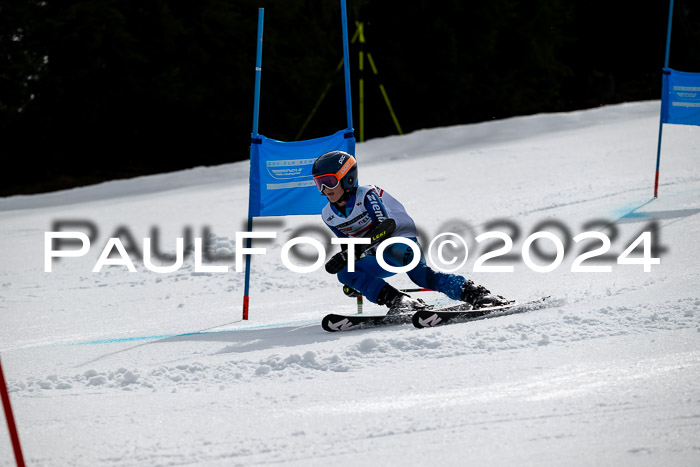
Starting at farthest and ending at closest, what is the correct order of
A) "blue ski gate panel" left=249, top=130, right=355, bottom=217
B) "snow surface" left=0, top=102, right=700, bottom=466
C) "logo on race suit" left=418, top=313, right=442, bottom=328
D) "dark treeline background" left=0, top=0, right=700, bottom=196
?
1. "dark treeline background" left=0, top=0, right=700, bottom=196
2. "blue ski gate panel" left=249, top=130, right=355, bottom=217
3. "logo on race suit" left=418, top=313, right=442, bottom=328
4. "snow surface" left=0, top=102, right=700, bottom=466

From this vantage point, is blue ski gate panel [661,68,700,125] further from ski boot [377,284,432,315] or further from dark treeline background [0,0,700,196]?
dark treeline background [0,0,700,196]

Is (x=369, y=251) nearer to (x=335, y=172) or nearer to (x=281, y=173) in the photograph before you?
(x=335, y=172)

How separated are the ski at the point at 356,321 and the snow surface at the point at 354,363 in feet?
0.40

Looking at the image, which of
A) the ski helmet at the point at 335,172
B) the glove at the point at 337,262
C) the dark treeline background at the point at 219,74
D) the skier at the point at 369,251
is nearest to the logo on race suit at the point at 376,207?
the skier at the point at 369,251

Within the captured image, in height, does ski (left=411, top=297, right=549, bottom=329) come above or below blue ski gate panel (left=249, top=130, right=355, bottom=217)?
below

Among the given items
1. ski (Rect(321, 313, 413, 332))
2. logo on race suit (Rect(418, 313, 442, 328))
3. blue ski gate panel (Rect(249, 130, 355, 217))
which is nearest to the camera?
logo on race suit (Rect(418, 313, 442, 328))

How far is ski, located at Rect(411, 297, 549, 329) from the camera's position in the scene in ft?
18.5

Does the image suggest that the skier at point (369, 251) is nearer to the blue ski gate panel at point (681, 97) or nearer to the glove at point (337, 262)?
the glove at point (337, 262)

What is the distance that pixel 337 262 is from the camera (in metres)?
5.84

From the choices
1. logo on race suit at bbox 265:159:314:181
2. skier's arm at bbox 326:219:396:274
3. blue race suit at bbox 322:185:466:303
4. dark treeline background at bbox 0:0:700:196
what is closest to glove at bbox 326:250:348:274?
skier's arm at bbox 326:219:396:274

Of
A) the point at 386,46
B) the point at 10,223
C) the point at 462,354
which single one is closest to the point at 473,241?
the point at 462,354

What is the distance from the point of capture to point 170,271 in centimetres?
910

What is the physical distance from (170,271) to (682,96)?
6506 mm

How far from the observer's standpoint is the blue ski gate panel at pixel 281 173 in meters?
6.67
